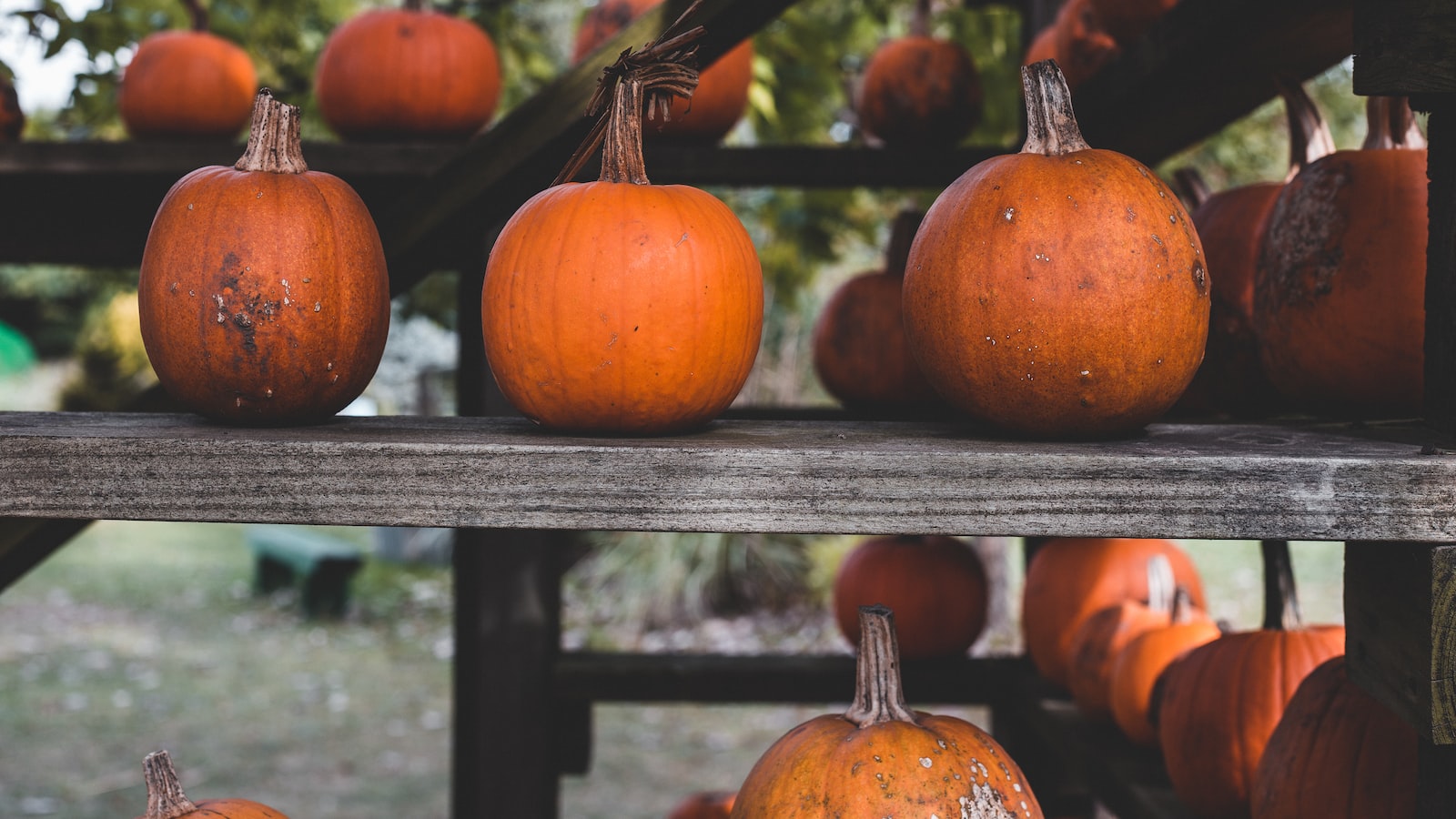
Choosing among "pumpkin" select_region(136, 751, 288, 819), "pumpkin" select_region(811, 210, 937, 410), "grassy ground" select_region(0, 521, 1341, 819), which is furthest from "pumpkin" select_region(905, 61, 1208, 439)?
"grassy ground" select_region(0, 521, 1341, 819)

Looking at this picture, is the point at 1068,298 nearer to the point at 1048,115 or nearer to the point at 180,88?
the point at 1048,115

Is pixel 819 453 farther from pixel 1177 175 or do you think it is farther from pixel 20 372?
pixel 20 372

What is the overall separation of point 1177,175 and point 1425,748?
120 cm

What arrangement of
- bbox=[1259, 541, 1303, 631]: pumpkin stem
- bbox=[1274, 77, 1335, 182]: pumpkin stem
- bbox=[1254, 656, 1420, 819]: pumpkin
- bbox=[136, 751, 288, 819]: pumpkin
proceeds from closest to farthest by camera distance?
bbox=[136, 751, 288, 819]: pumpkin, bbox=[1254, 656, 1420, 819]: pumpkin, bbox=[1274, 77, 1335, 182]: pumpkin stem, bbox=[1259, 541, 1303, 631]: pumpkin stem

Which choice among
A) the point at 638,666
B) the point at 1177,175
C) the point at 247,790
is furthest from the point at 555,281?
the point at 247,790

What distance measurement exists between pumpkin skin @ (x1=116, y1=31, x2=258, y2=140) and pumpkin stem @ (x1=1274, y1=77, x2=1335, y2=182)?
2343 millimetres

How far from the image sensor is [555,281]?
1116 mm

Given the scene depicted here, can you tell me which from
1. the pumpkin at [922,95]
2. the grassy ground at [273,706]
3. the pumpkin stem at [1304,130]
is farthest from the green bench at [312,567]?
the pumpkin stem at [1304,130]

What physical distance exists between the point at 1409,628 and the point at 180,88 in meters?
2.75

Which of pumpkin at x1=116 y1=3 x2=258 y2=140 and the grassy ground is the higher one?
pumpkin at x1=116 y1=3 x2=258 y2=140

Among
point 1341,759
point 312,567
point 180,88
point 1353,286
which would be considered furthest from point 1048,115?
point 312,567

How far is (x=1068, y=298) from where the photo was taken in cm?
108

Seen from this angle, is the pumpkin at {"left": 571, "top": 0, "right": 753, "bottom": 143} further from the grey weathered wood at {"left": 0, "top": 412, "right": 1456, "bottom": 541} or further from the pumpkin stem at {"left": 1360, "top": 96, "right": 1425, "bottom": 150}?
the grey weathered wood at {"left": 0, "top": 412, "right": 1456, "bottom": 541}

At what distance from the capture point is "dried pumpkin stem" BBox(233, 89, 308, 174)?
48.1 inches
